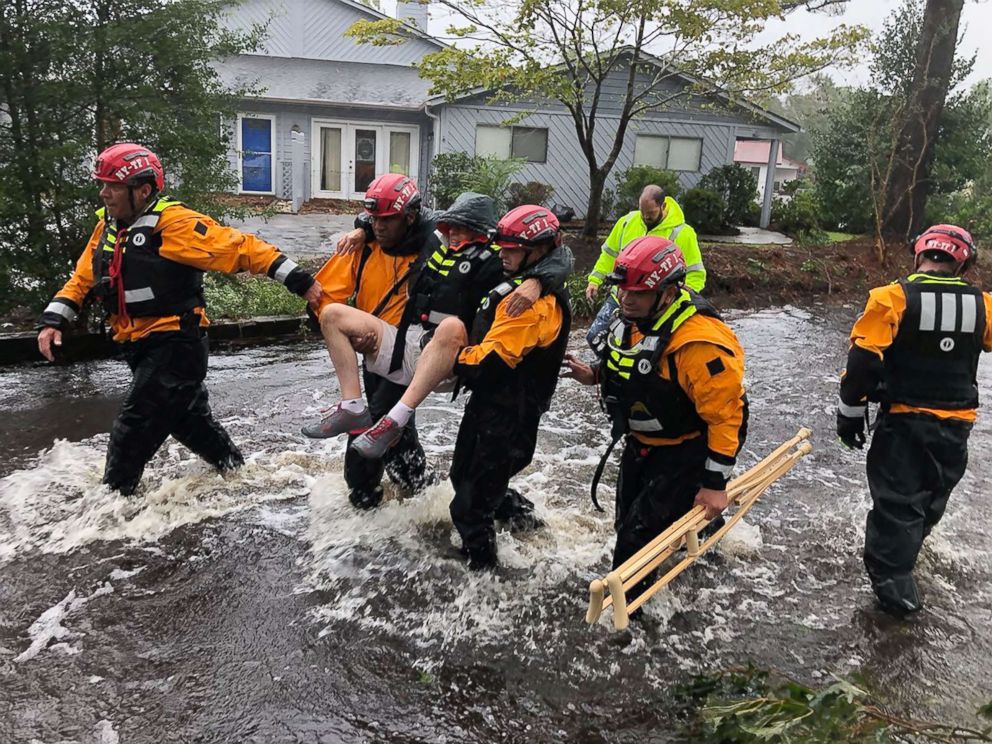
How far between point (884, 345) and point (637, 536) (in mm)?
1568

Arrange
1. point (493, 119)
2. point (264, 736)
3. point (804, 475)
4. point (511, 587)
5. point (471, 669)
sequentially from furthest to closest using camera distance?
point (493, 119), point (804, 475), point (511, 587), point (471, 669), point (264, 736)

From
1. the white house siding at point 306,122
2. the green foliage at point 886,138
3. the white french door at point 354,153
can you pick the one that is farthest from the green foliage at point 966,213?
the white french door at point 354,153

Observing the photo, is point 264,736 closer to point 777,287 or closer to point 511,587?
point 511,587

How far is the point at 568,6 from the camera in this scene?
1358 centimetres

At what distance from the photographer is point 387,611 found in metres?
4.61

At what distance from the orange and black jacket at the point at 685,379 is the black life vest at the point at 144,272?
2.86m

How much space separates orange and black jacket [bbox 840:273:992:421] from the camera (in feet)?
13.8

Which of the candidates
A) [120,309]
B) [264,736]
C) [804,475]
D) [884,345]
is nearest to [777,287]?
[804,475]

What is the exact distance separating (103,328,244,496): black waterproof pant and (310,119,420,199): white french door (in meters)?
18.7

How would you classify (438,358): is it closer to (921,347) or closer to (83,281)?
(921,347)

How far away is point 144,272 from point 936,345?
4519mm

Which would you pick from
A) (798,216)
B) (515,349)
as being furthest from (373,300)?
(798,216)

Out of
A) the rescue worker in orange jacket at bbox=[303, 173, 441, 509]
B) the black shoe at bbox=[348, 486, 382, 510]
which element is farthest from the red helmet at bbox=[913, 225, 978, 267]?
the black shoe at bbox=[348, 486, 382, 510]

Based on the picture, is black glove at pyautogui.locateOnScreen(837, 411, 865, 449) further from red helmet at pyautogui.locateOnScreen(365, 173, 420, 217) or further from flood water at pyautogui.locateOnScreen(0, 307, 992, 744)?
red helmet at pyautogui.locateOnScreen(365, 173, 420, 217)
